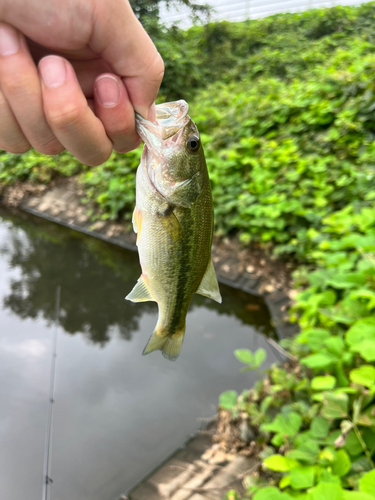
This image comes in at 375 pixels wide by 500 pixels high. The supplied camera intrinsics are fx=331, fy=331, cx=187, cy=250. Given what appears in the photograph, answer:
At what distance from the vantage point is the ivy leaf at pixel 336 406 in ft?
5.45

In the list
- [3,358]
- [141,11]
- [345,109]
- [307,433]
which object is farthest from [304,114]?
[141,11]

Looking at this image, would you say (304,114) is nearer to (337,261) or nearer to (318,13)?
(337,261)

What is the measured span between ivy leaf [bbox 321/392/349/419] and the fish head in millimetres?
1307

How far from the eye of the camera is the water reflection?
4168mm

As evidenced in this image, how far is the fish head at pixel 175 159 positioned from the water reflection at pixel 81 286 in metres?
3.07

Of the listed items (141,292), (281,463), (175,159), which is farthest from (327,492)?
(175,159)

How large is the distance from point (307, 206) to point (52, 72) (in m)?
3.73

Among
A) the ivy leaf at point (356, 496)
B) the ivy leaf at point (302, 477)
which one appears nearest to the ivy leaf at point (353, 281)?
the ivy leaf at point (302, 477)

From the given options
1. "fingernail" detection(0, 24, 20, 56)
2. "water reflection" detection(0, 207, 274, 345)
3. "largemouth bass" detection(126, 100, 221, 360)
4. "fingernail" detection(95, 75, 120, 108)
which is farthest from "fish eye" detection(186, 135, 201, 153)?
"water reflection" detection(0, 207, 274, 345)

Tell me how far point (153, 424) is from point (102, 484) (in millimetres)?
604

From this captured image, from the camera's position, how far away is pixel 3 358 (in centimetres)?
366

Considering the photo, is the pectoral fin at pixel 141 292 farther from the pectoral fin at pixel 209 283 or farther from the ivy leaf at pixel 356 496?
the ivy leaf at pixel 356 496

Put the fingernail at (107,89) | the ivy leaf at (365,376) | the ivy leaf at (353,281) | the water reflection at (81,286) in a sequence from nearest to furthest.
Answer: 1. the fingernail at (107,89)
2. the ivy leaf at (365,376)
3. the ivy leaf at (353,281)
4. the water reflection at (81,286)

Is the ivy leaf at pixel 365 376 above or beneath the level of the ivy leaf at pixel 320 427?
above
